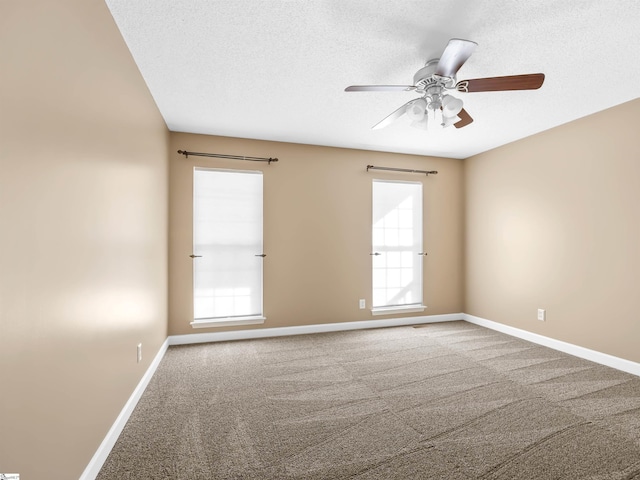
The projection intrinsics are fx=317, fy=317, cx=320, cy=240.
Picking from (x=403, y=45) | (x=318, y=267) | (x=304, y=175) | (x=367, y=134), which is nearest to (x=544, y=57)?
(x=403, y=45)

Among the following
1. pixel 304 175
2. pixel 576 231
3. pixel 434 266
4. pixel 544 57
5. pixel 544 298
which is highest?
pixel 544 57

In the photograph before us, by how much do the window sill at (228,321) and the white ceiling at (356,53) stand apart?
232 centimetres

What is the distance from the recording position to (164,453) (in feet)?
5.95

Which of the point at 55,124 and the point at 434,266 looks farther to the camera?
the point at 434,266

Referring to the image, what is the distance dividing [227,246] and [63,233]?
2.65 metres

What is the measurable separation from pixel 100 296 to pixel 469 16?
2.62 m

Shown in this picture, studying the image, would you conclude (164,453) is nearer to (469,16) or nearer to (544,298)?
(469,16)

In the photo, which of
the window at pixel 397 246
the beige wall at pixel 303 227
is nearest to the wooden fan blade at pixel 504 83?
the beige wall at pixel 303 227

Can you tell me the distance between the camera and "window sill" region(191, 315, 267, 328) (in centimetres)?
382

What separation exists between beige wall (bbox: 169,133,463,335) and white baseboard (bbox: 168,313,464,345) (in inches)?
2.7

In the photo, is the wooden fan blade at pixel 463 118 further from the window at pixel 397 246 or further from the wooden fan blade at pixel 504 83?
the window at pixel 397 246

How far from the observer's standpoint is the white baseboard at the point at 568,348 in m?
2.97

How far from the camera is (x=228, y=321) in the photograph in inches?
154

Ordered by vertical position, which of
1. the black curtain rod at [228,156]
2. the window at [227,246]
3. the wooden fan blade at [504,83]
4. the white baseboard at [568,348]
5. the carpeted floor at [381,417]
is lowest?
the carpeted floor at [381,417]
